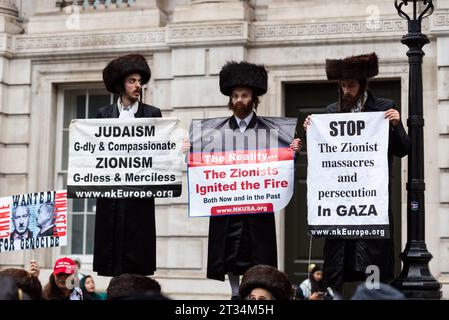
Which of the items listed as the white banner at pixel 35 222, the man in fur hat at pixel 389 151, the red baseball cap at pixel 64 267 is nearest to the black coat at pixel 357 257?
the man in fur hat at pixel 389 151

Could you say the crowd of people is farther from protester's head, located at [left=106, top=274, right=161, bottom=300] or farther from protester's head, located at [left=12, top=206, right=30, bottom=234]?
protester's head, located at [left=12, top=206, right=30, bottom=234]

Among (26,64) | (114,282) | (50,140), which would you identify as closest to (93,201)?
(50,140)

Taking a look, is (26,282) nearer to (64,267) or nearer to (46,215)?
(64,267)

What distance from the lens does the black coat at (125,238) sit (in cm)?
886

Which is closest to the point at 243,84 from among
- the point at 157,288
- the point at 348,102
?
the point at 348,102

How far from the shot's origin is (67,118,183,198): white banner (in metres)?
9.05

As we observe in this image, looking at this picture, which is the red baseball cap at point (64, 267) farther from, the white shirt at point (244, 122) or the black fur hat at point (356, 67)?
the black fur hat at point (356, 67)

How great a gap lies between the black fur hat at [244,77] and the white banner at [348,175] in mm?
615

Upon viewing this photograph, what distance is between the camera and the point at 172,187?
9.05 metres

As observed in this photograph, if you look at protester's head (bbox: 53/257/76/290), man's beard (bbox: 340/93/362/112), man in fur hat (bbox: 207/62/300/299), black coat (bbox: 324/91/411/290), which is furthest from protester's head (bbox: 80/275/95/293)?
man's beard (bbox: 340/93/362/112)

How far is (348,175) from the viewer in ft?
27.2

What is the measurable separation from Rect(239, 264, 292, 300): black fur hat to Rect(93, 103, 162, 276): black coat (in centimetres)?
326

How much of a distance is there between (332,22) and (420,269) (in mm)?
Result: 5885

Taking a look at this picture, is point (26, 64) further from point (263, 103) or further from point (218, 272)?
point (218, 272)
